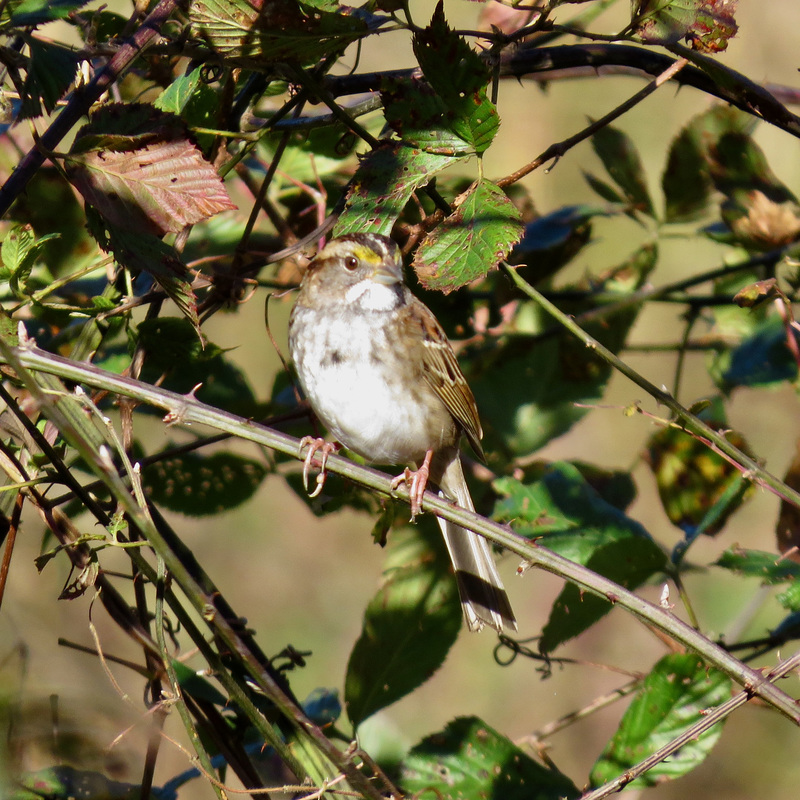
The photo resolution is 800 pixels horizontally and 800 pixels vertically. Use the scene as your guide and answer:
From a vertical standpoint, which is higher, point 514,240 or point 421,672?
point 514,240

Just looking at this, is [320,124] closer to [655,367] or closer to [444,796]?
[444,796]

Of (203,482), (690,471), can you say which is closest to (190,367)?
(203,482)

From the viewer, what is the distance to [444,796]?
68.6 inches

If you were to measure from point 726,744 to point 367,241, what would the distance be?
378cm

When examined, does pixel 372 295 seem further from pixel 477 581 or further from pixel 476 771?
pixel 476 771

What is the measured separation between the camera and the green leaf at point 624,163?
7.55 ft

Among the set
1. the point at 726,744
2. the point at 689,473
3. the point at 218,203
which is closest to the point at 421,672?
the point at 689,473

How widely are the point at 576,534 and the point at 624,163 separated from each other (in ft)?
3.23

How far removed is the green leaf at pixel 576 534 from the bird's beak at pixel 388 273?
717 millimetres

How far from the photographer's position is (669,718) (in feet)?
5.48

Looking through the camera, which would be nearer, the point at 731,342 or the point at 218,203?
the point at 218,203

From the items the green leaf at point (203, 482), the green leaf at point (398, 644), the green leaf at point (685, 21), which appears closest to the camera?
the green leaf at point (685, 21)

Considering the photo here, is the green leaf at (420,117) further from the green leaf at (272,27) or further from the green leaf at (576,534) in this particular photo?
the green leaf at (576,534)

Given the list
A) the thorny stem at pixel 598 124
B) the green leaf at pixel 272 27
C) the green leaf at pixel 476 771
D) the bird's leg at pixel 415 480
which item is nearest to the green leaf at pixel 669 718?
the green leaf at pixel 476 771
